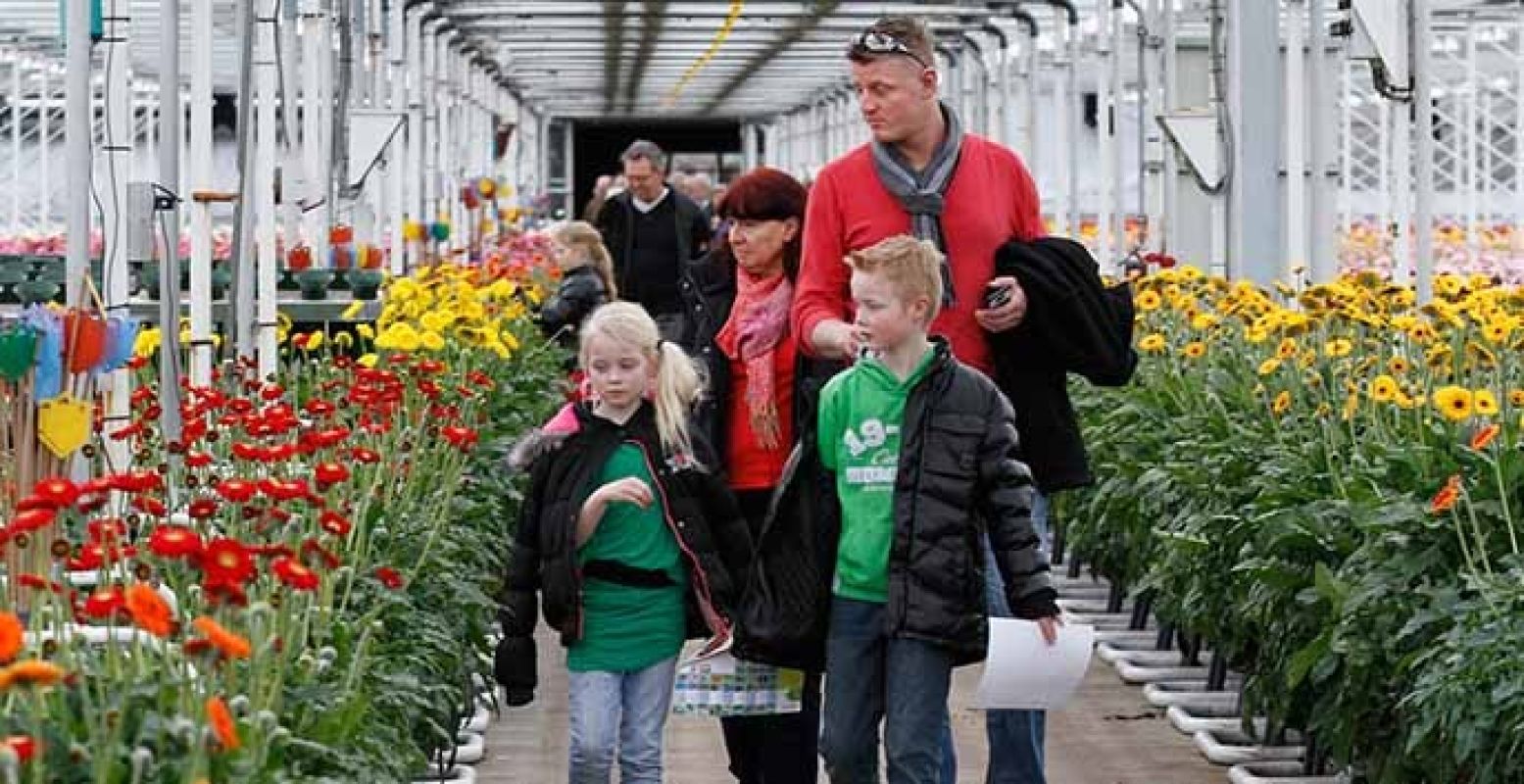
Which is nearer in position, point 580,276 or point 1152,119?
point 580,276

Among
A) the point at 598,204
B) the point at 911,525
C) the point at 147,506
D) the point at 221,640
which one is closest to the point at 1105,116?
the point at 598,204

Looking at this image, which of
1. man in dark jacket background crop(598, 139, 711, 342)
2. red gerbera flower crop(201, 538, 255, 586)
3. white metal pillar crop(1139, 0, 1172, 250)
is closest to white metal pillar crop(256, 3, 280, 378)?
man in dark jacket background crop(598, 139, 711, 342)

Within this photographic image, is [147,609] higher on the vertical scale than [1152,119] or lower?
lower

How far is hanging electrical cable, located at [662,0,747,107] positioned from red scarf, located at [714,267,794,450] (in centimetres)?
1402

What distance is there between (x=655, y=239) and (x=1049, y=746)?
6.96 metres

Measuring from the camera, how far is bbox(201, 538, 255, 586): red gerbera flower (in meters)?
3.64

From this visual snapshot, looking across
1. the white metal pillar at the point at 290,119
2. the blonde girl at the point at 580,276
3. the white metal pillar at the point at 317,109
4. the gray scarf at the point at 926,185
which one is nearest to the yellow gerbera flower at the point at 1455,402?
the gray scarf at the point at 926,185

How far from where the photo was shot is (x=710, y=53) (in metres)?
28.0

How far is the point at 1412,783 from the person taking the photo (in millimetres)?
5891

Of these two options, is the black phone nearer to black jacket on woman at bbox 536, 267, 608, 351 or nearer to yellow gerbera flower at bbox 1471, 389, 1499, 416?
yellow gerbera flower at bbox 1471, 389, 1499, 416

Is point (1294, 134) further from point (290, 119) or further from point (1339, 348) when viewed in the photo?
point (290, 119)

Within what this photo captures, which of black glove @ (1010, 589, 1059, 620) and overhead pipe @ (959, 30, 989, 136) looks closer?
black glove @ (1010, 589, 1059, 620)

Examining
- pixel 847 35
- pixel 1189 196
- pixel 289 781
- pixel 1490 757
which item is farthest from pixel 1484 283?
pixel 847 35

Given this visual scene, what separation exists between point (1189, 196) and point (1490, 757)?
12.1 m
